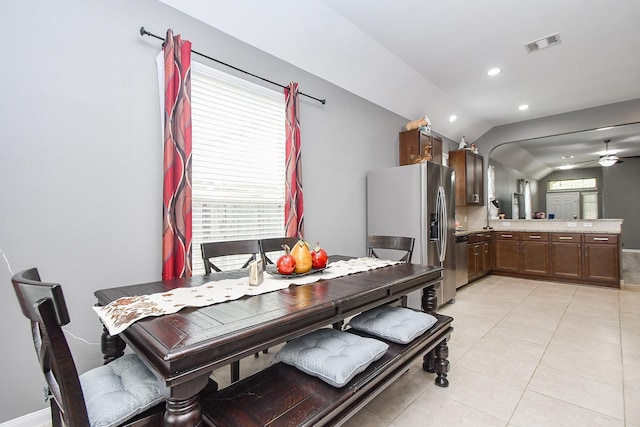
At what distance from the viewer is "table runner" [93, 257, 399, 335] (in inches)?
44.4

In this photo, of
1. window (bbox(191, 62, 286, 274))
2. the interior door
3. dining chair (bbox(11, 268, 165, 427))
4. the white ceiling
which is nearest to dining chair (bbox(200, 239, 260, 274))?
window (bbox(191, 62, 286, 274))

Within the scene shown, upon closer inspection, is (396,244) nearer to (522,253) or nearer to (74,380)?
(74,380)

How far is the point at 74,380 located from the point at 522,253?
6.47m

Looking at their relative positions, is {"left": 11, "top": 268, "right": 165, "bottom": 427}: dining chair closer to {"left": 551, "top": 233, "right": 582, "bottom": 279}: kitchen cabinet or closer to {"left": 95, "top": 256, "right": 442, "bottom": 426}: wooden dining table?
{"left": 95, "top": 256, "right": 442, "bottom": 426}: wooden dining table

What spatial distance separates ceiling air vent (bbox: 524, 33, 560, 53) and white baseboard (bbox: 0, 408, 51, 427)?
521 cm

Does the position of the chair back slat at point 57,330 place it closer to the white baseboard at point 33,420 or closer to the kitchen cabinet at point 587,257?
the white baseboard at point 33,420

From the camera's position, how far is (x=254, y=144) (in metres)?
2.73

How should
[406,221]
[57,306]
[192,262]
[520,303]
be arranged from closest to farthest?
[57,306] → [192,262] → [406,221] → [520,303]

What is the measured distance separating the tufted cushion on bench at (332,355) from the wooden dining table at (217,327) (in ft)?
0.61

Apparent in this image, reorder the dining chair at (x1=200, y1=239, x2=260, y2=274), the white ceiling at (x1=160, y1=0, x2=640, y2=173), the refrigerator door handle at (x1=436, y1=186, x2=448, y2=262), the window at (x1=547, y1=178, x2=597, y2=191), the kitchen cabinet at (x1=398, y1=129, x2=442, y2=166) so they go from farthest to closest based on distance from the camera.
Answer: the window at (x1=547, y1=178, x2=597, y2=191), the kitchen cabinet at (x1=398, y1=129, x2=442, y2=166), the refrigerator door handle at (x1=436, y1=186, x2=448, y2=262), the white ceiling at (x1=160, y1=0, x2=640, y2=173), the dining chair at (x1=200, y1=239, x2=260, y2=274)

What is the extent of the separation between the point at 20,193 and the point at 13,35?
34.1 inches

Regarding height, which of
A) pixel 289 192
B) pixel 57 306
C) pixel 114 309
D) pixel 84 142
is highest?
pixel 84 142

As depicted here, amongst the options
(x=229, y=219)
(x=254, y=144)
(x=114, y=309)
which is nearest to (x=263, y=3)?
(x=254, y=144)

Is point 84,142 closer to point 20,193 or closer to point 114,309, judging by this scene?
point 20,193
